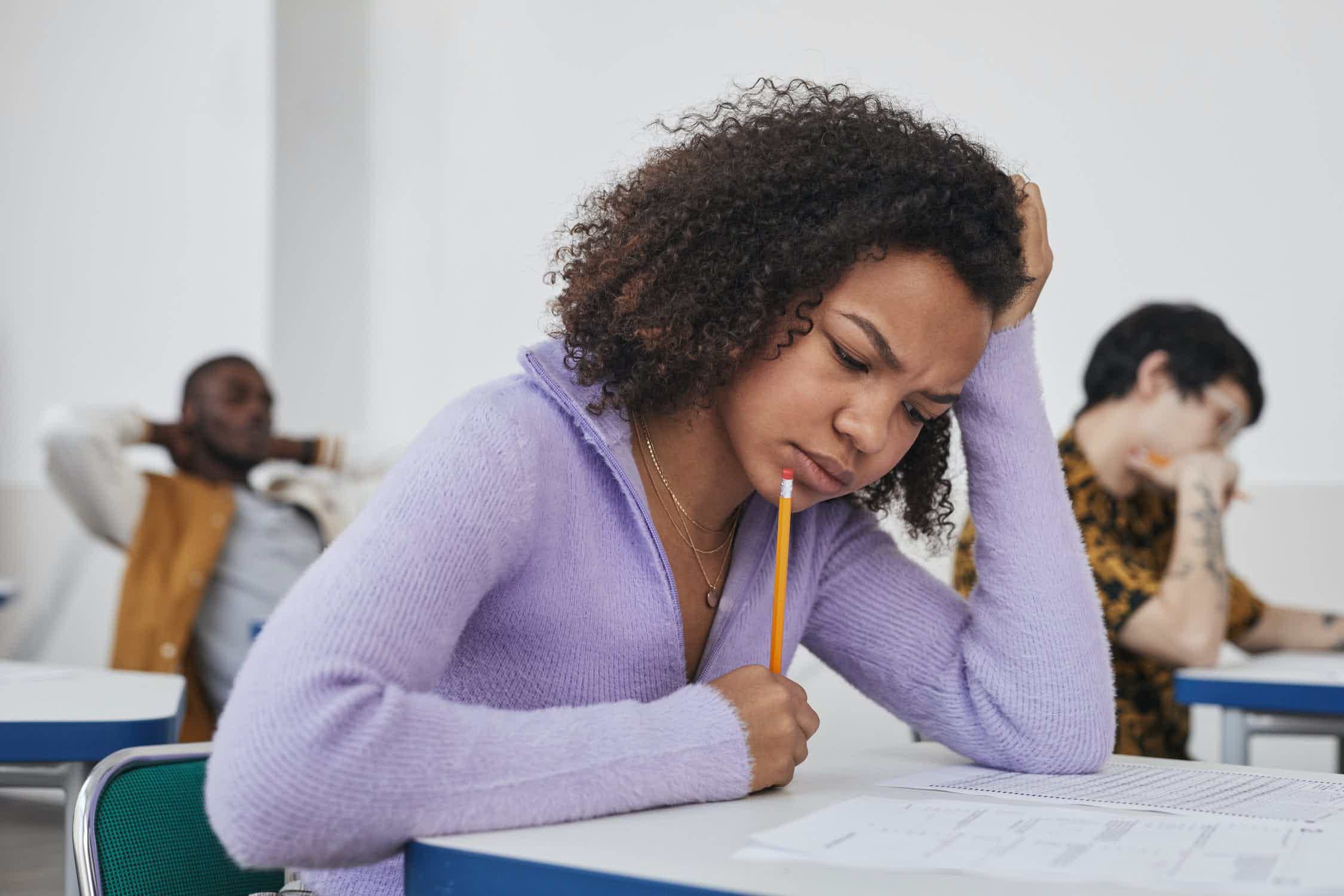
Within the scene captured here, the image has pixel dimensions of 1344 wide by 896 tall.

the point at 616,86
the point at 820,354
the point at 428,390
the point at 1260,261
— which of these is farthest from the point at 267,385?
the point at 820,354

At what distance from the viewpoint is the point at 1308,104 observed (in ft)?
10.5

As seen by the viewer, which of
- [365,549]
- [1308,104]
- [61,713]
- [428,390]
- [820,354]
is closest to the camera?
[365,549]

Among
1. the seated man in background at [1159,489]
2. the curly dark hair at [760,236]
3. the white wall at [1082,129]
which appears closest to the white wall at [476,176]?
the white wall at [1082,129]

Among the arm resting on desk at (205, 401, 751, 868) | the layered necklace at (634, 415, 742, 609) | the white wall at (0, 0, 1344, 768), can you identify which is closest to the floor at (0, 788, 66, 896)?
the white wall at (0, 0, 1344, 768)

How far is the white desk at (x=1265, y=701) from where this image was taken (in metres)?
1.78

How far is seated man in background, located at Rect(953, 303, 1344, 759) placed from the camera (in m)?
2.05

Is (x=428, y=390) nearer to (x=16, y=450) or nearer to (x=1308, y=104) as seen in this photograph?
(x=16, y=450)

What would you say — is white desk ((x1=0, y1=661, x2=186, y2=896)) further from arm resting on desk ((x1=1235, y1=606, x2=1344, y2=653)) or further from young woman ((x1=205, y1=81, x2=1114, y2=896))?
arm resting on desk ((x1=1235, y1=606, x2=1344, y2=653))

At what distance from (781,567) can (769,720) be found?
17 centimetres

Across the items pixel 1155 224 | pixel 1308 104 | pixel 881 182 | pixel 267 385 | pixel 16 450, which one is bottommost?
pixel 16 450

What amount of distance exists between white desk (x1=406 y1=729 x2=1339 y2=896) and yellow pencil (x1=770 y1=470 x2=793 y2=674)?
186mm

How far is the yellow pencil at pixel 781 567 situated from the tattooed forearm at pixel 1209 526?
51.5 inches

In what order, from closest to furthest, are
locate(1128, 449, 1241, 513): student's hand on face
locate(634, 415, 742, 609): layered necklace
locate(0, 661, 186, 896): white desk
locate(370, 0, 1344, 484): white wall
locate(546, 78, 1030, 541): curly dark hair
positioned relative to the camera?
locate(546, 78, 1030, 541): curly dark hair → locate(634, 415, 742, 609): layered necklace → locate(0, 661, 186, 896): white desk → locate(1128, 449, 1241, 513): student's hand on face → locate(370, 0, 1344, 484): white wall

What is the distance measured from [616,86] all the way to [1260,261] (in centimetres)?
197
